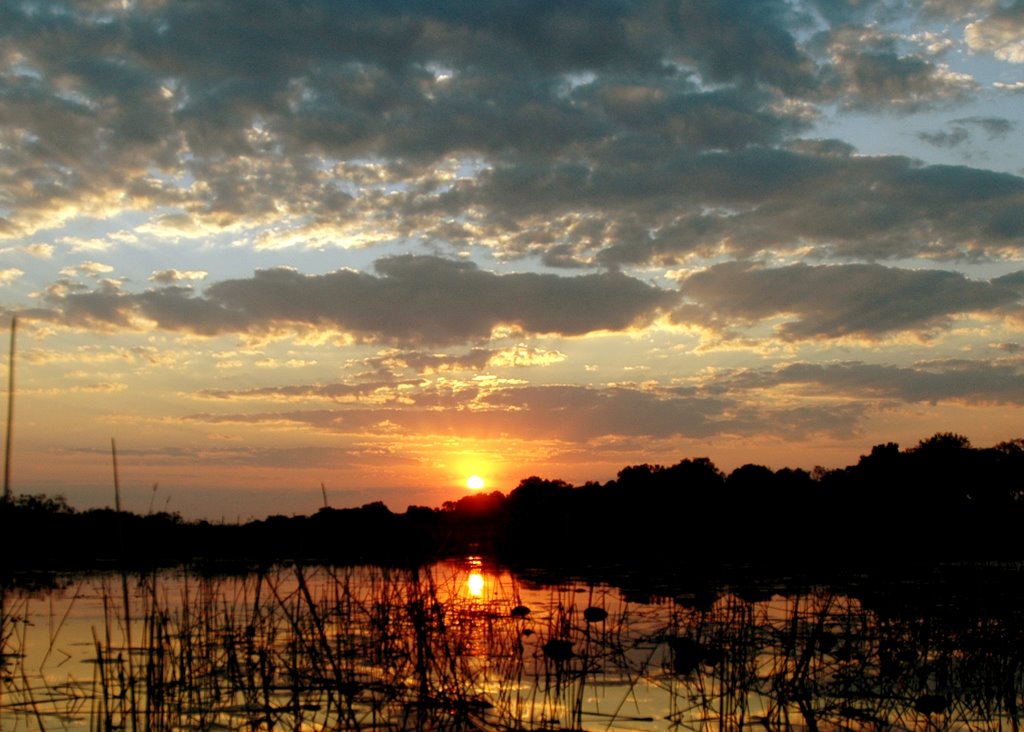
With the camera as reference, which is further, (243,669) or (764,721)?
(243,669)

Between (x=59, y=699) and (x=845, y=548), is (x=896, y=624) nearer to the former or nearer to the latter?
(x=59, y=699)

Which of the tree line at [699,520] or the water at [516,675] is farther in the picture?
the tree line at [699,520]

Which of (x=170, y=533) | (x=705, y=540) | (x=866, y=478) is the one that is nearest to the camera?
(x=170, y=533)

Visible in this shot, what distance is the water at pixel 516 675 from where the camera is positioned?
7207mm

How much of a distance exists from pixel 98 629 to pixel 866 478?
46754 millimetres

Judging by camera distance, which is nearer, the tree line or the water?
the water

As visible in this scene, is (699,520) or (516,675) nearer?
(516,675)

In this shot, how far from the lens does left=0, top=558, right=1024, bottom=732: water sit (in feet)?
23.6

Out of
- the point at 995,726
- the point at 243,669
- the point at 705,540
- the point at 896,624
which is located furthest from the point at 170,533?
the point at 995,726

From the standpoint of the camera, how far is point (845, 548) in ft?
115

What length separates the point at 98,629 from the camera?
13.5 meters

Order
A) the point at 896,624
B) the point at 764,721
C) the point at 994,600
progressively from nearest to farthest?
the point at 764,721, the point at 896,624, the point at 994,600

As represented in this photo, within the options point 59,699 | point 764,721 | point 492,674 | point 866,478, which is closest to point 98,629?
point 59,699

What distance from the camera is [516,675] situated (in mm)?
9508
